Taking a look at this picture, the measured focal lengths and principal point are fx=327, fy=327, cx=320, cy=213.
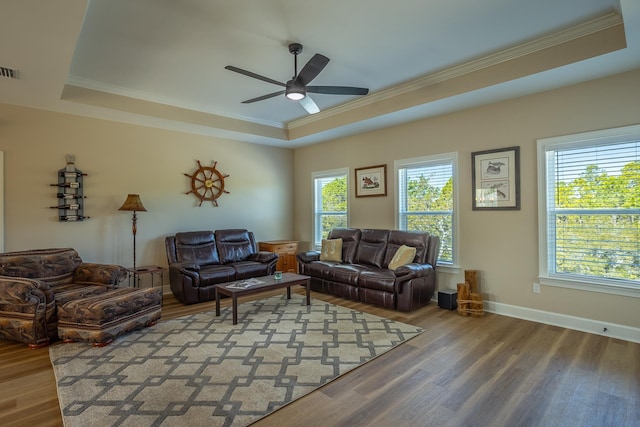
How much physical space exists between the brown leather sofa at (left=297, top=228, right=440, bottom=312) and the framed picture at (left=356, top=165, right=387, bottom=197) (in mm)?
714

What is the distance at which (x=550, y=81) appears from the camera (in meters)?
3.58

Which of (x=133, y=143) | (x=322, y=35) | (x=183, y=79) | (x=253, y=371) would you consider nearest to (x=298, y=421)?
(x=253, y=371)

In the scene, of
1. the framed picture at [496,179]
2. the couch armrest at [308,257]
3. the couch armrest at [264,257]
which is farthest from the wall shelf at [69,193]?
the framed picture at [496,179]

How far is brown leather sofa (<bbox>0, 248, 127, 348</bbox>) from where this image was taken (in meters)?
3.15

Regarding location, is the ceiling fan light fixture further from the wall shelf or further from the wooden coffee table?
the wall shelf

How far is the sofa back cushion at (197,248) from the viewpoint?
5209mm

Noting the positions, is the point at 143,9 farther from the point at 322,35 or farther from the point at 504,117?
the point at 504,117

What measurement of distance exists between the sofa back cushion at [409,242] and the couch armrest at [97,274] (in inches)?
145

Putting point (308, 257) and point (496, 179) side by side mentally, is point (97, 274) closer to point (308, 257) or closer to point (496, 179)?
point (308, 257)

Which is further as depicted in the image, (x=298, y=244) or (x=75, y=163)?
(x=298, y=244)

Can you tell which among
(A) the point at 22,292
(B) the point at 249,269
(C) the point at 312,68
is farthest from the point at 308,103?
(A) the point at 22,292

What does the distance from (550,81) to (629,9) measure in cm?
126

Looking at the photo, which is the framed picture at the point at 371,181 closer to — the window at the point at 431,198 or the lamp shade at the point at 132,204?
the window at the point at 431,198

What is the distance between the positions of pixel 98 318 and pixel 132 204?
2.02 m
